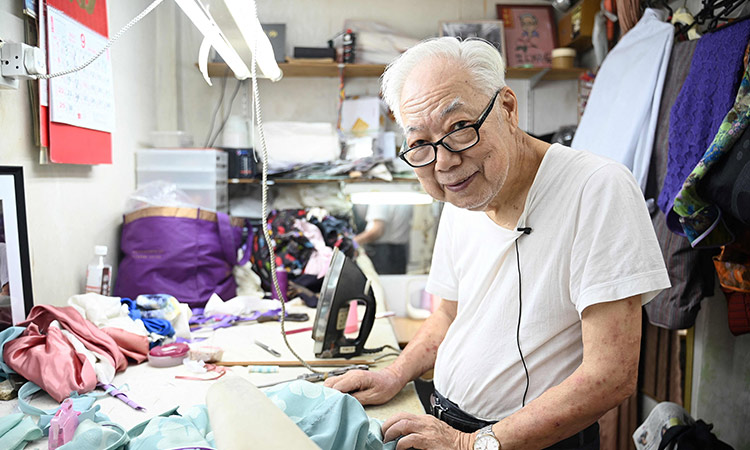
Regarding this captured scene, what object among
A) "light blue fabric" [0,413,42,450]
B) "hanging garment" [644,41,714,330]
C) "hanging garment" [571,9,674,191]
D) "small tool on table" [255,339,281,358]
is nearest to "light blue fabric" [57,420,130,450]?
"light blue fabric" [0,413,42,450]

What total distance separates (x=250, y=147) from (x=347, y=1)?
1.20m

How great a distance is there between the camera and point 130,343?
5.73ft

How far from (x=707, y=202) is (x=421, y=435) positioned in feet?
3.68

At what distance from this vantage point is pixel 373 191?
3.22 m

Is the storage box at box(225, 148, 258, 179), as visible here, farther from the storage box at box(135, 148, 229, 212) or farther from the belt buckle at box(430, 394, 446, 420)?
the belt buckle at box(430, 394, 446, 420)

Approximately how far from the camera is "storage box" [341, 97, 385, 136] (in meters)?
3.53

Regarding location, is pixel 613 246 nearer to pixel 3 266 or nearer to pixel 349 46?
pixel 3 266

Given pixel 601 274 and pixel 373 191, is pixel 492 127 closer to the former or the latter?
pixel 601 274

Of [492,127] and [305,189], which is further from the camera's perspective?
[305,189]

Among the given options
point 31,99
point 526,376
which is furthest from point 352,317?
point 31,99

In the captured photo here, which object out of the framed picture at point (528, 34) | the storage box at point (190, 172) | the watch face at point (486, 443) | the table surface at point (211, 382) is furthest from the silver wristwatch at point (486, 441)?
the framed picture at point (528, 34)

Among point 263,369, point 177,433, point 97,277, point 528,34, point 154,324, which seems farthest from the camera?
point 528,34

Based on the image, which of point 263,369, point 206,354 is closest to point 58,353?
point 206,354

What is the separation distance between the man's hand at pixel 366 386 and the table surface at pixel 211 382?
0.02 meters
